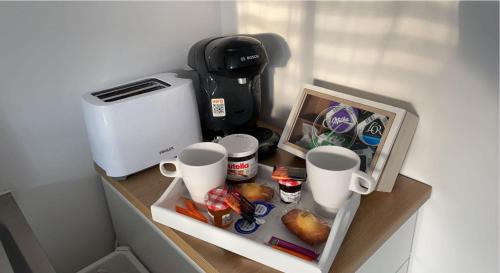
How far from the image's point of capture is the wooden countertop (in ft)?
2.02

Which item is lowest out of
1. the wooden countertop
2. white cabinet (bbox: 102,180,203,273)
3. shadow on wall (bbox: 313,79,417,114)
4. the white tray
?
white cabinet (bbox: 102,180,203,273)

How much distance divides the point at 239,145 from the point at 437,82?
41cm

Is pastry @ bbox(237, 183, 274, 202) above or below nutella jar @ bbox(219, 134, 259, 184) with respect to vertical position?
below

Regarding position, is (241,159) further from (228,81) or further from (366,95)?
(366,95)

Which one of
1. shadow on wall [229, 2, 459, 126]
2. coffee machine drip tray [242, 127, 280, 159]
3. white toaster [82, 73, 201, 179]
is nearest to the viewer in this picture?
shadow on wall [229, 2, 459, 126]

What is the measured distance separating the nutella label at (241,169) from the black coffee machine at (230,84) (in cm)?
12

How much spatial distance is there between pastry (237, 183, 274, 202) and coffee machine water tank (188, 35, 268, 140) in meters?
0.24

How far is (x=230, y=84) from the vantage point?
2.95 feet

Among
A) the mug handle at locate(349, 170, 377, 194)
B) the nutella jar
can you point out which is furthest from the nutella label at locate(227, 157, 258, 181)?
the mug handle at locate(349, 170, 377, 194)

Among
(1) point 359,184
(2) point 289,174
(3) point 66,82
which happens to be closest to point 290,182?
(2) point 289,174

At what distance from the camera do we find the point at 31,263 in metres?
0.72

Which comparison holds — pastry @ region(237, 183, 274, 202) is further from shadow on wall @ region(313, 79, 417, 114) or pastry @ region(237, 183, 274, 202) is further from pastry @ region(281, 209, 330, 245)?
shadow on wall @ region(313, 79, 417, 114)

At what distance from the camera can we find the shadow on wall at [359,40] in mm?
696

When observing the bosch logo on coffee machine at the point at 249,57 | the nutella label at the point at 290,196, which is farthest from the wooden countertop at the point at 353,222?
the bosch logo on coffee machine at the point at 249,57
